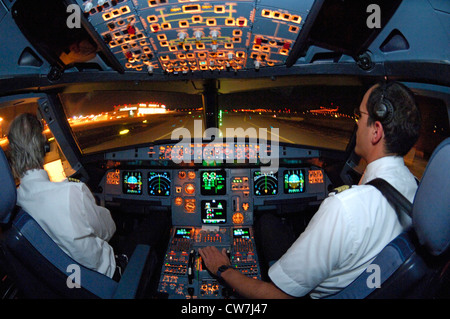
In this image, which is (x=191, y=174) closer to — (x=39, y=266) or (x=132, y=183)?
(x=132, y=183)

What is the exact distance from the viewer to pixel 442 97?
1.71 meters

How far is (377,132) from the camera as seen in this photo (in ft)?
3.56

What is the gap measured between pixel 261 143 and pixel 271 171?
1.22ft

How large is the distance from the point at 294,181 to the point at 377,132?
195 centimetres

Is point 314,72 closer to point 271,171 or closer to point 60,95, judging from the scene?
point 271,171

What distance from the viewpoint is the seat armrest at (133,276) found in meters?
1.26

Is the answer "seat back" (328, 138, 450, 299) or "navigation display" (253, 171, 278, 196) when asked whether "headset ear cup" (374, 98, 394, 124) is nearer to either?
"seat back" (328, 138, 450, 299)

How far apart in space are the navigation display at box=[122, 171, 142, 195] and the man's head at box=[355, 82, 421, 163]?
247cm

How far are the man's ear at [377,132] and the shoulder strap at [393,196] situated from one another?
17 cm

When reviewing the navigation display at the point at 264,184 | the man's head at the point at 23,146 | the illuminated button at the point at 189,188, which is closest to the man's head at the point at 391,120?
the man's head at the point at 23,146

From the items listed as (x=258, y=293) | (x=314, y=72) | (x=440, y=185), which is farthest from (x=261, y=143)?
(x=440, y=185)

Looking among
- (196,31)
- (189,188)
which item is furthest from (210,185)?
(196,31)

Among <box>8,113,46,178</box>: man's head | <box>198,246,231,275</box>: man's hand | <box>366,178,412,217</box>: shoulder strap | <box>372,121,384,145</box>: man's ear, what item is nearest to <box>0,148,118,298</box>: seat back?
<box>8,113,46,178</box>: man's head
